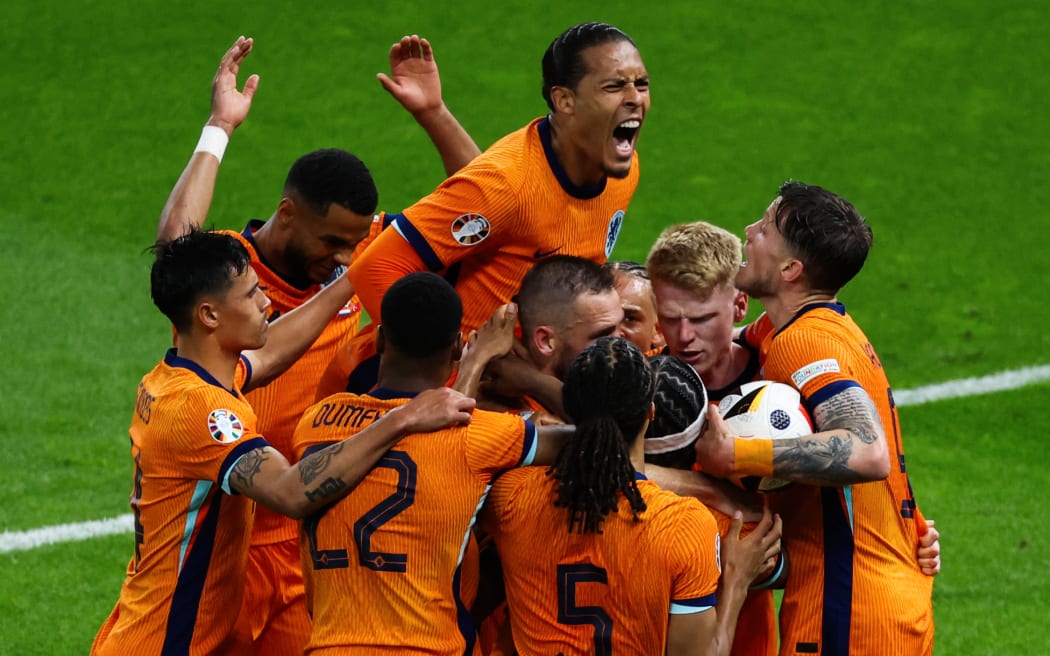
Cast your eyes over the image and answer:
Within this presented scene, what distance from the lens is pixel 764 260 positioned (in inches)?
198

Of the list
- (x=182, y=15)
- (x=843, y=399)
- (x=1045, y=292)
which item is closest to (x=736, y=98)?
(x=1045, y=292)

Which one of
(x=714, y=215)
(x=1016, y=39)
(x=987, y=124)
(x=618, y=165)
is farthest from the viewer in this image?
(x=1016, y=39)

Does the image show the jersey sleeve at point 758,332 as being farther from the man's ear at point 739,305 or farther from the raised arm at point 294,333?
the raised arm at point 294,333

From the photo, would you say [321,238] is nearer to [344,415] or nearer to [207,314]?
[207,314]

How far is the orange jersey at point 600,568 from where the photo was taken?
433cm

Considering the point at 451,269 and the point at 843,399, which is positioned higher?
the point at 451,269

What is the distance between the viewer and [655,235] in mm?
13562

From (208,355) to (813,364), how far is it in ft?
6.59

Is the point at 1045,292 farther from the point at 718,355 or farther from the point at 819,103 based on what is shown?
the point at 718,355

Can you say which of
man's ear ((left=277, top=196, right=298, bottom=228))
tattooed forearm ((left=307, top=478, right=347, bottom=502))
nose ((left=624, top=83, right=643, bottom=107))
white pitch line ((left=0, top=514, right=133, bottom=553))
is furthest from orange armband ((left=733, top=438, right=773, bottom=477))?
white pitch line ((left=0, top=514, right=133, bottom=553))

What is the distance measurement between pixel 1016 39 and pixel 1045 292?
4.51m

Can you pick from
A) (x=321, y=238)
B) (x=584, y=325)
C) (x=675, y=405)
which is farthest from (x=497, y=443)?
(x=321, y=238)

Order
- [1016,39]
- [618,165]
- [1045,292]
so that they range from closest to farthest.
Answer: [618,165] < [1045,292] < [1016,39]

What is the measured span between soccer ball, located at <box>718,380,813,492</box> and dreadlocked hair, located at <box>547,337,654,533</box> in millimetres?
419
